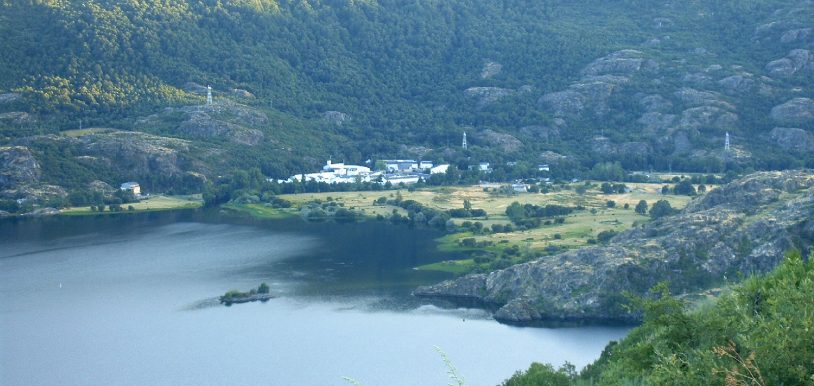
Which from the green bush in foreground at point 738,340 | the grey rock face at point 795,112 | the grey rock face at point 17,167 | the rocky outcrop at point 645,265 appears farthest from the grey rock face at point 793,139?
the green bush in foreground at point 738,340

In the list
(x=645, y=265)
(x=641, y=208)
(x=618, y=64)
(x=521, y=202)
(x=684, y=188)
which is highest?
(x=618, y=64)

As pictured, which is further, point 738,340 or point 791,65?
point 791,65

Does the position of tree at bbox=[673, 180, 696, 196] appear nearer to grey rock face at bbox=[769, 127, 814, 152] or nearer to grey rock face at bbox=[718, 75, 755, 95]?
grey rock face at bbox=[769, 127, 814, 152]

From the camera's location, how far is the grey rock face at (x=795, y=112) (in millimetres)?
113000

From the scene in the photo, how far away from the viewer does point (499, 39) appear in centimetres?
14312

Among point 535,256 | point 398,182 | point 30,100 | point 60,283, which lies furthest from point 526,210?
point 30,100

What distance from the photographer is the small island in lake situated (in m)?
58.6

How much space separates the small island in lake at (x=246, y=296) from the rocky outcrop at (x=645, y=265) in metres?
7.77

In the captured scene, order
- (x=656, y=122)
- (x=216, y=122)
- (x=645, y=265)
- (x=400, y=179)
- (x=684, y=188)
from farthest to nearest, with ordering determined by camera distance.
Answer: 1. (x=656, y=122)
2. (x=216, y=122)
3. (x=400, y=179)
4. (x=684, y=188)
5. (x=645, y=265)

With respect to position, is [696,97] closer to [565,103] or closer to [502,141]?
[565,103]

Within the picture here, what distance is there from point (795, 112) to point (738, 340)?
3947 inches

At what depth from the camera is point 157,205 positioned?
93.9m

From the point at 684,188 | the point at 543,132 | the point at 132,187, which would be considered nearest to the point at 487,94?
the point at 543,132

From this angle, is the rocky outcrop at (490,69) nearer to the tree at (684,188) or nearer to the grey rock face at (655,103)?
the grey rock face at (655,103)
